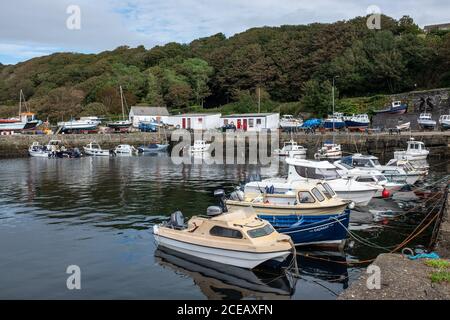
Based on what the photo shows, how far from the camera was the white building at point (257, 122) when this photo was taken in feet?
268

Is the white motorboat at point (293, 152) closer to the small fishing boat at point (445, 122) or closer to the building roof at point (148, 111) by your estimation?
the small fishing boat at point (445, 122)

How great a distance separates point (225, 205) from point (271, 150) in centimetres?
4674

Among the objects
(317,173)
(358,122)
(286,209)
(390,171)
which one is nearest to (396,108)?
(358,122)

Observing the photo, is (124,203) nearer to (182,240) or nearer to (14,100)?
(182,240)

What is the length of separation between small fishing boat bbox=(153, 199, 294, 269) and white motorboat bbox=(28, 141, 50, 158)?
5644 cm

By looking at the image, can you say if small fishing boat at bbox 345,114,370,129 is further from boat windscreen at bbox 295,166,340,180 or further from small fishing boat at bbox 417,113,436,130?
boat windscreen at bbox 295,166,340,180

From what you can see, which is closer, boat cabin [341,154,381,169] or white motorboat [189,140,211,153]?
boat cabin [341,154,381,169]

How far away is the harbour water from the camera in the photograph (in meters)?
16.1

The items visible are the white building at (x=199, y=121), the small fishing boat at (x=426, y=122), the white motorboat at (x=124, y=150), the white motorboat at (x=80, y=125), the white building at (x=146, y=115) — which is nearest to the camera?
the small fishing boat at (x=426, y=122)

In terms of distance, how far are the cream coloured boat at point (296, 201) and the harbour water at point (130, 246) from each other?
2.06 m

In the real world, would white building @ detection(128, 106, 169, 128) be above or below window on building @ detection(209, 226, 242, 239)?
above

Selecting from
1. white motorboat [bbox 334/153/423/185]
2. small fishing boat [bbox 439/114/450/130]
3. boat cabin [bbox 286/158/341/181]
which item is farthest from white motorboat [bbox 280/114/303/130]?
boat cabin [bbox 286/158/341/181]

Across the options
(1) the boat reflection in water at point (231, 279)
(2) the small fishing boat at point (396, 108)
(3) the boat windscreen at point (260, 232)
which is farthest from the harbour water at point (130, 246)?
(2) the small fishing boat at point (396, 108)

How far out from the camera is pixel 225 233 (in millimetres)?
17844
